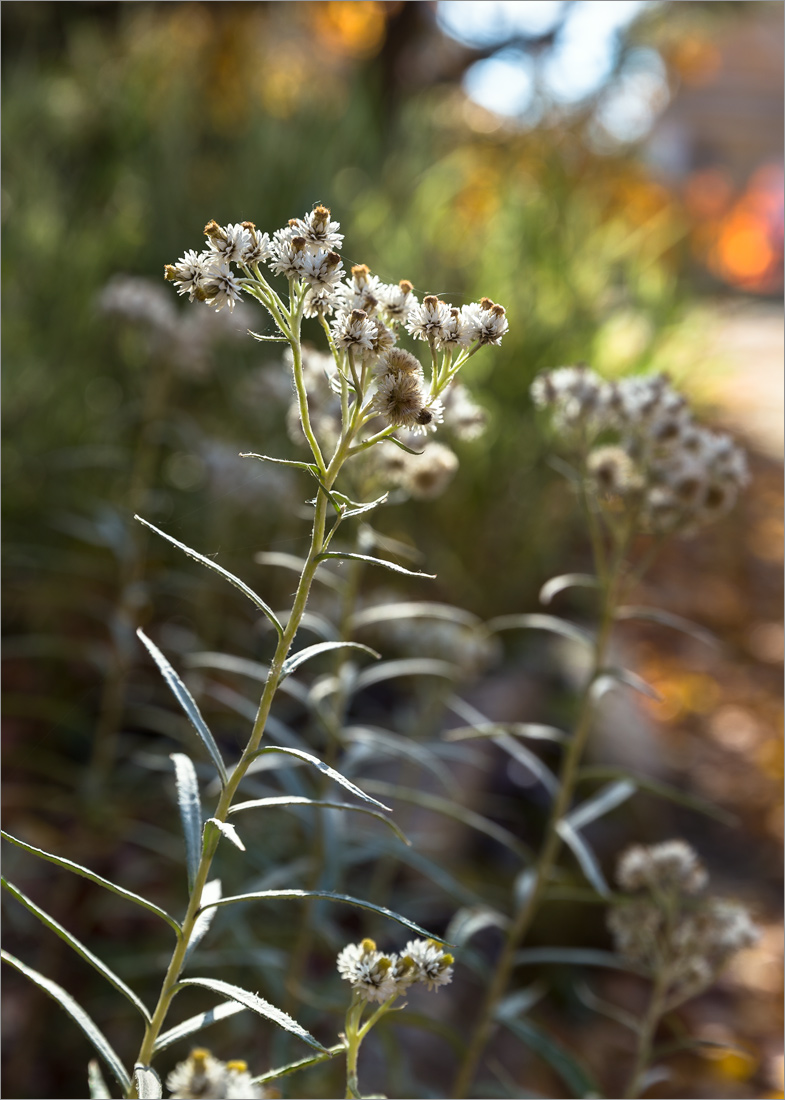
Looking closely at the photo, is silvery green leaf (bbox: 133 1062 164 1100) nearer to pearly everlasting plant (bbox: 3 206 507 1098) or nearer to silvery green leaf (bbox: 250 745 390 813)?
pearly everlasting plant (bbox: 3 206 507 1098)

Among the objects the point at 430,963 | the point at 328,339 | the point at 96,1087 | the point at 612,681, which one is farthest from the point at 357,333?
the point at 612,681

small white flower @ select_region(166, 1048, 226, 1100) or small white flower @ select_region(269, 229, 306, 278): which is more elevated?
small white flower @ select_region(269, 229, 306, 278)

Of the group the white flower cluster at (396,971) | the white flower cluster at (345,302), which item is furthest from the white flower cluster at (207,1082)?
the white flower cluster at (345,302)

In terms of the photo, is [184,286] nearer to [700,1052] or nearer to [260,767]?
[260,767]

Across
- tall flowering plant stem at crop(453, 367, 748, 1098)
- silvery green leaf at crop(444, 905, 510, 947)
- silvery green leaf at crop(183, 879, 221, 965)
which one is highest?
tall flowering plant stem at crop(453, 367, 748, 1098)

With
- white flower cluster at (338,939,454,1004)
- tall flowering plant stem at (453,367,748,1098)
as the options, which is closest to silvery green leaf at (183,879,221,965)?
white flower cluster at (338,939,454,1004)

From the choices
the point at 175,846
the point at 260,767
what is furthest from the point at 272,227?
the point at 260,767

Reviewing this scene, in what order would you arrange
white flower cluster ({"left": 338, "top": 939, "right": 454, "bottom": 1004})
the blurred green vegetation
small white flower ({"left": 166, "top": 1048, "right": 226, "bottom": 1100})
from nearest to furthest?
small white flower ({"left": 166, "top": 1048, "right": 226, "bottom": 1100}) → white flower cluster ({"left": 338, "top": 939, "right": 454, "bottom": 1004}) → the blurred green vegetation
